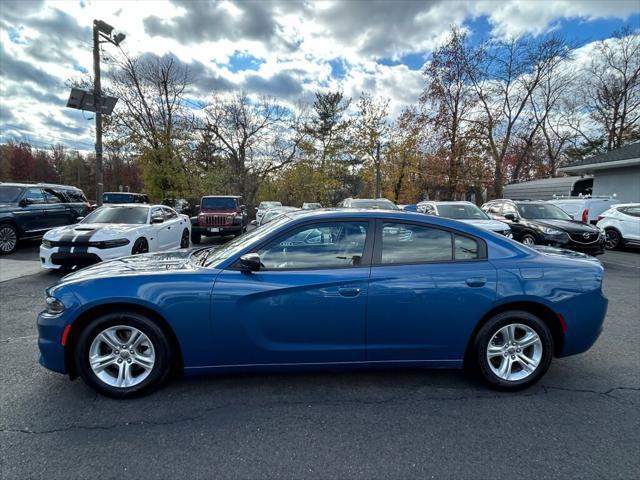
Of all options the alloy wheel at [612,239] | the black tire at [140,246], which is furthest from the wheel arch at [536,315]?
the alloy wheel at [612,239]

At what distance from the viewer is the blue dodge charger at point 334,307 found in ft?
Result: 8.84

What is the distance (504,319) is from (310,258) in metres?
1.70

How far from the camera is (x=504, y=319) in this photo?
114 inches

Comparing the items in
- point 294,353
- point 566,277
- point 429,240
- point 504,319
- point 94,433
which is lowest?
point 94,433

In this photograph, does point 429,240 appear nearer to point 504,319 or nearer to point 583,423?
point 504,319

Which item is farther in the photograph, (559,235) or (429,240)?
(559,235)

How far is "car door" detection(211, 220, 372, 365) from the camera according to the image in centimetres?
269

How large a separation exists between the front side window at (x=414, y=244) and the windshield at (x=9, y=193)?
11.3 metres

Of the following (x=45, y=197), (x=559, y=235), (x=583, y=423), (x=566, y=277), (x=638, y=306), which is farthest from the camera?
(x=45, y=197)

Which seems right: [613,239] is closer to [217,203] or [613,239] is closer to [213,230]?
[213,230]

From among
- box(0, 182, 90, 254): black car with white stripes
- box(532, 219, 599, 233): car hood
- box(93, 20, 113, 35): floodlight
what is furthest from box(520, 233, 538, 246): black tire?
box(93, 20, 113, 35): floodlight

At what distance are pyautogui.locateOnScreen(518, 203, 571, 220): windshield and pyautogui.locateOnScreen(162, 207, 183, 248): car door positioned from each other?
34.5 feet

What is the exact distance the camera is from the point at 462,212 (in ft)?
34.1

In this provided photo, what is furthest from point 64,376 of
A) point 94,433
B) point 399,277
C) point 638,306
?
point 638,306
